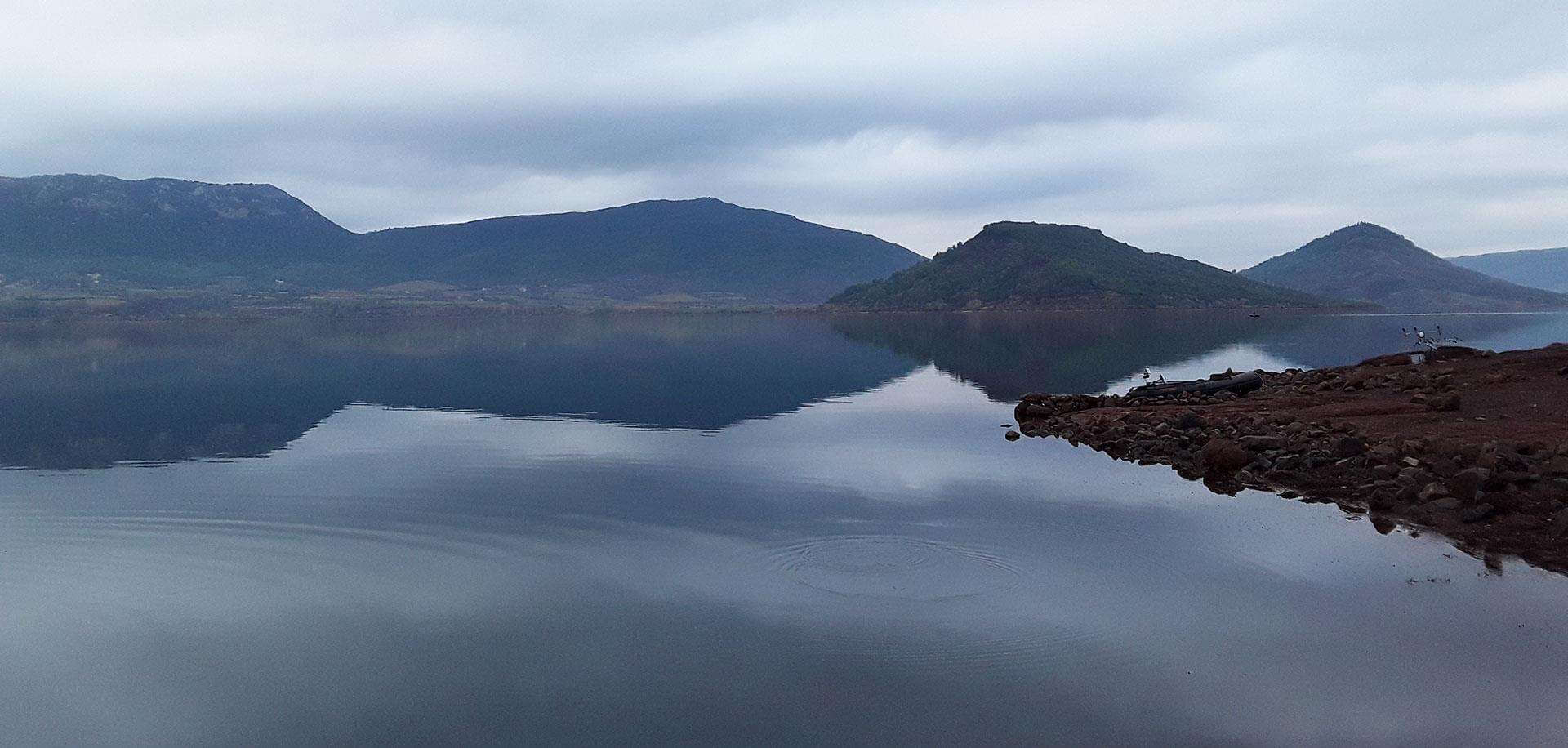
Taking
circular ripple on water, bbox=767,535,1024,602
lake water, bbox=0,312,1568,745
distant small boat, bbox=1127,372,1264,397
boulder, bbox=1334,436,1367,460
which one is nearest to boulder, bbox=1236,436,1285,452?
boulder, bbox=1334,436,1367,460

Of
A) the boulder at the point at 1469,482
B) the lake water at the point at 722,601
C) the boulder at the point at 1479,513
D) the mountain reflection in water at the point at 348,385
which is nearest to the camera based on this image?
the lake water at the point at 722,601

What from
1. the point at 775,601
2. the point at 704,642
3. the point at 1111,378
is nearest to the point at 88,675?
the point at 704,642

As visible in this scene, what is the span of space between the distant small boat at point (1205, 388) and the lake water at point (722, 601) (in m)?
11.2

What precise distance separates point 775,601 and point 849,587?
148 centimetres

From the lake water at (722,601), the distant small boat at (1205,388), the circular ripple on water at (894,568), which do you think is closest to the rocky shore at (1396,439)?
the distant small boat at (1205,388)

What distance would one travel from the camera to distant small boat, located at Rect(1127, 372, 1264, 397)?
42.0 m

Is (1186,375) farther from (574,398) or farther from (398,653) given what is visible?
(398,653)

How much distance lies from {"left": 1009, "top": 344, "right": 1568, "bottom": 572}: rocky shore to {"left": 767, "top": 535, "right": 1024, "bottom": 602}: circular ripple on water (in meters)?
8.74

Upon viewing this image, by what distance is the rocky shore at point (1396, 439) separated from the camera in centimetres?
1997

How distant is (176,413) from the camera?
4488cm

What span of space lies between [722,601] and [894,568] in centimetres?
350

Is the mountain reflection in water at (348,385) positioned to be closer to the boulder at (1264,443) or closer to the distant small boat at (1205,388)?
the distant small boat at (1205,388)

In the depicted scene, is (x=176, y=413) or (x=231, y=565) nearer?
(x=231, y=565)

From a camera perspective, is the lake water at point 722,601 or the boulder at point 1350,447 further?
the boulder at point 1350,447
